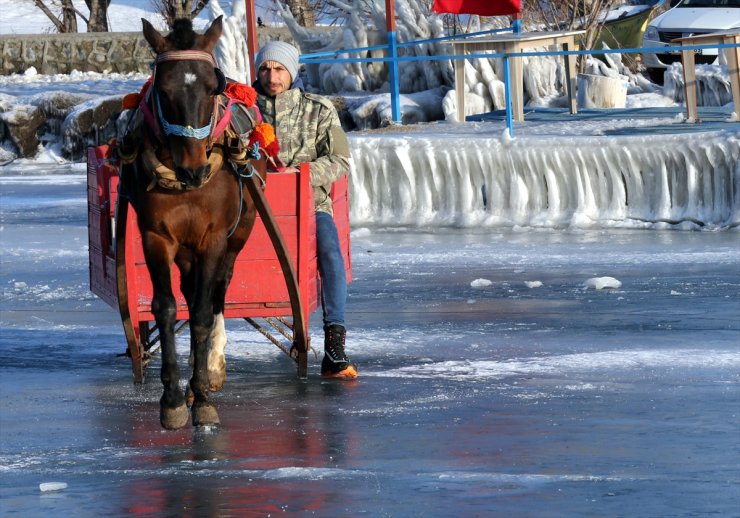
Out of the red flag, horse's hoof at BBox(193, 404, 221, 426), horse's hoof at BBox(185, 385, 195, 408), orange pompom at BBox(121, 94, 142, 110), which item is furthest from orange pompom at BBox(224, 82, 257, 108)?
the red flag

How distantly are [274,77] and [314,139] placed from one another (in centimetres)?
34

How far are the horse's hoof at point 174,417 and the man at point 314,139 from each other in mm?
1253

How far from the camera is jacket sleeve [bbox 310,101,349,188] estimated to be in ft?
24.3

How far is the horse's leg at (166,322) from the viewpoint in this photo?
6293mm

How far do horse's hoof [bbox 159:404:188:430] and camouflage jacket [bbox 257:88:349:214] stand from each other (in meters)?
1.56

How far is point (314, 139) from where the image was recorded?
7.56 metres

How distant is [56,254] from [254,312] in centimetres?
486

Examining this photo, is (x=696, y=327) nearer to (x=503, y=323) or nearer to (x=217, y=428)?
(x=503, y=323)

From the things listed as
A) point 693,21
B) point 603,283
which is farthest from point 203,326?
point 693,21

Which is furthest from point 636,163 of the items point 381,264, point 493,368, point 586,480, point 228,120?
point 586,480

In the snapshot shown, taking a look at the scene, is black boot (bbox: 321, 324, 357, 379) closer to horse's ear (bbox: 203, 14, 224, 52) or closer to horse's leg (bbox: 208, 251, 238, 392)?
horse's leg (bbox: 208, 251, 238, 392)

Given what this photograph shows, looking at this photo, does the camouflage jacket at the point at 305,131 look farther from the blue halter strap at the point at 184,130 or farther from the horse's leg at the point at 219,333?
the blue halter strap at the point at 184,130

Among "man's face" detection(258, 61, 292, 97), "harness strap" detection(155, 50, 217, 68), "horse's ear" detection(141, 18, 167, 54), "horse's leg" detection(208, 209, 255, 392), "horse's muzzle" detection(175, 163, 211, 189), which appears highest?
"horse's ear" detection(141, 18, 167, 54)

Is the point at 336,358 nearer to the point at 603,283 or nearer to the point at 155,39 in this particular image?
the point at 155,39
